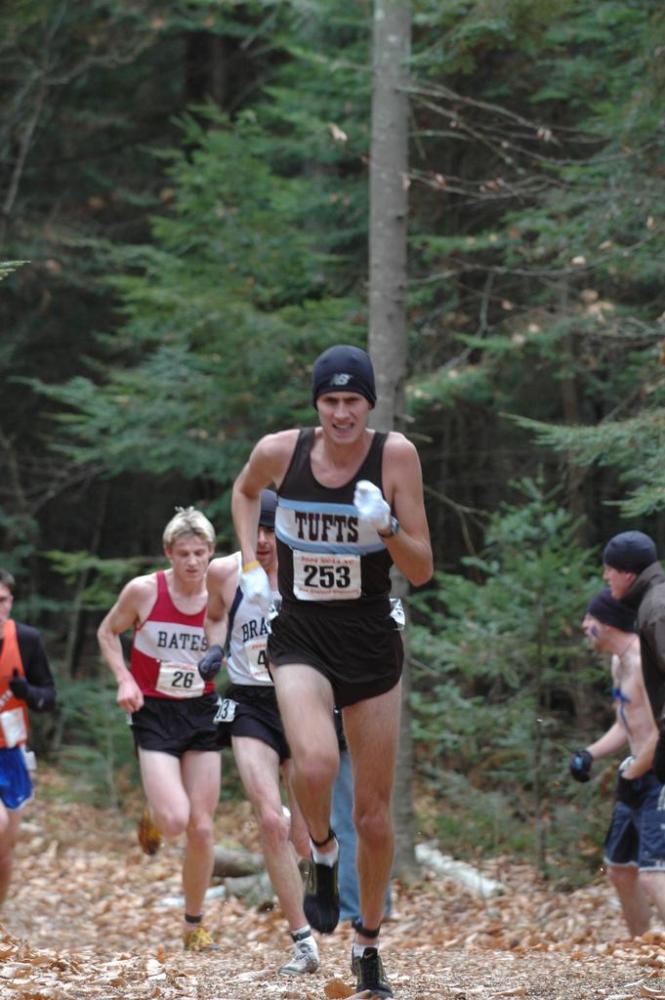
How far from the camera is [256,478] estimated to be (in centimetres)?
586

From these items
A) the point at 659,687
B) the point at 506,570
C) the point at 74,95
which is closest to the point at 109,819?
the point at 506,570

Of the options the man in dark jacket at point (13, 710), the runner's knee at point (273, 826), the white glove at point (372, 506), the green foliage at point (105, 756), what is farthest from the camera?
the green foliage at point (105, 756)

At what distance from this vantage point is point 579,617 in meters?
11.8

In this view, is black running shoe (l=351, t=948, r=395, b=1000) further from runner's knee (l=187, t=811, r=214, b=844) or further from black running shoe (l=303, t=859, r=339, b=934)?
runner's knee (l=187, t=811, r=214, b=844)

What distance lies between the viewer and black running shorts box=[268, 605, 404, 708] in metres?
5.54

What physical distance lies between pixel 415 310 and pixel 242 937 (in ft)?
25.7

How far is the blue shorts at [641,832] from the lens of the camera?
7859mm

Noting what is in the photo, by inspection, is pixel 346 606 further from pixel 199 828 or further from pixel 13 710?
pixel 13 710

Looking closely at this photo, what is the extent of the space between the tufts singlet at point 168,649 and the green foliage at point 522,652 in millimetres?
3689

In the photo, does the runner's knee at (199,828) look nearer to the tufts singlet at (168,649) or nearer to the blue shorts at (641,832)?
the tufts singlet at (168,649)

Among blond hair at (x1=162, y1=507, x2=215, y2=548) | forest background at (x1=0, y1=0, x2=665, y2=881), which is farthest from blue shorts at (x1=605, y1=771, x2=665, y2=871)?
blond hair at (x1=162, y1=507, x2=215, y2=548)

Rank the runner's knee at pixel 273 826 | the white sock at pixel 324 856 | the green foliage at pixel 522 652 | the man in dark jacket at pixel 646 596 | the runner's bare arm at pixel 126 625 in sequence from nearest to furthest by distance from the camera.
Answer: the white sock at pixel 324 856, the man in dark jacket at pixel 646 596, the runner's knee at pixel 273 826, the runner's bare arm at pixel 126 625, the green foliage at pixel 522 652

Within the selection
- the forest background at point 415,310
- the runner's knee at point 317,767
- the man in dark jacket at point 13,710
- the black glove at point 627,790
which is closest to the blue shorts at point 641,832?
the black glove at point 627,790

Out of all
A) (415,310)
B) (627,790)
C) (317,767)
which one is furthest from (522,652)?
(317,767)
